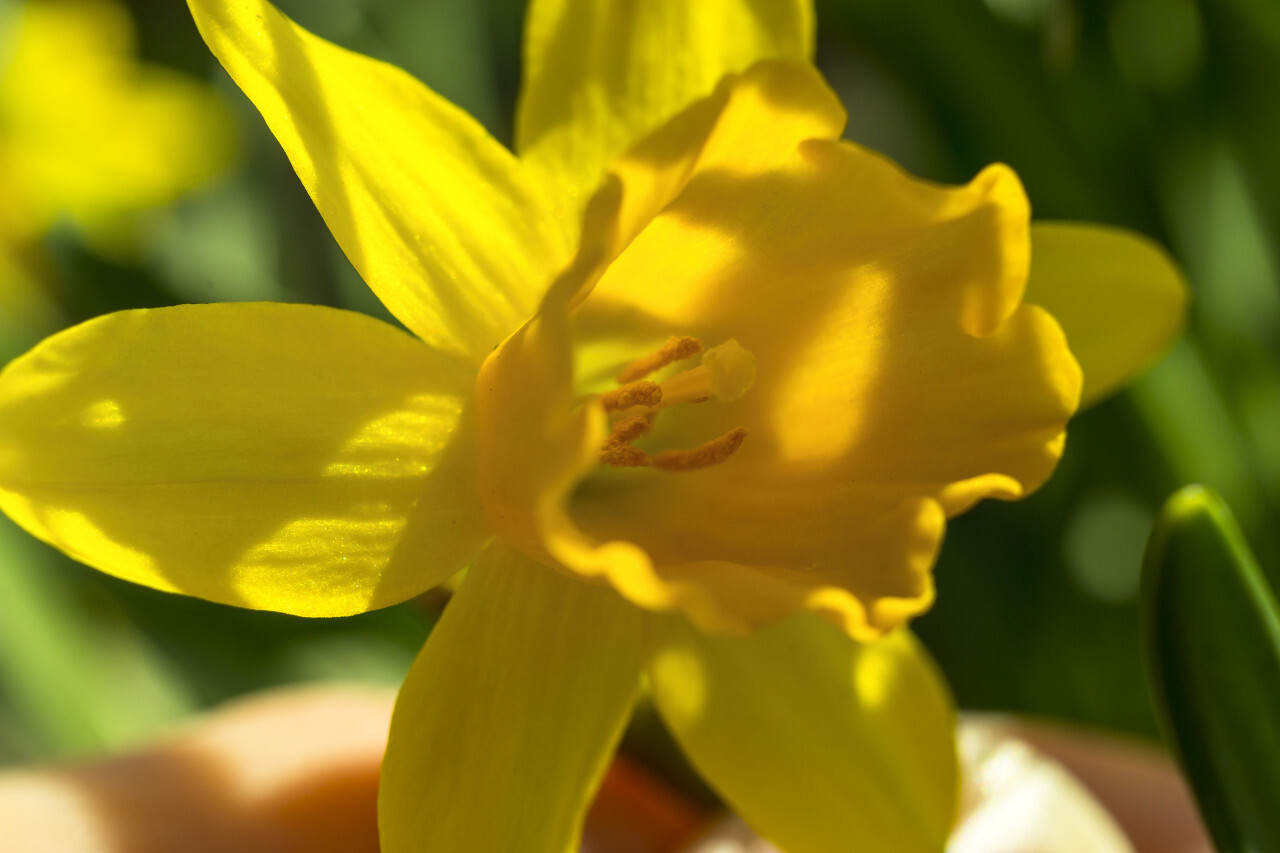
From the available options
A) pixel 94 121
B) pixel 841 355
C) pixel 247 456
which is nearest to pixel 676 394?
pixel 841 355

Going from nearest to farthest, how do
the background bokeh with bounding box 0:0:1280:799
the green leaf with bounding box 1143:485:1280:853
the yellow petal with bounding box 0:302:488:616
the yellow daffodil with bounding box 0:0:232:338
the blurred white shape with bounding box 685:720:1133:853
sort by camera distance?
→ the yellow petal with bounding box 0:302:488:616 → the green leaf with bounding box 1143:485:1280:853 → the blurred white shape with bounding box 685:720:1133:853 → the background bokeh with bounding box 0:0:1280:799 → the yellow daffodil with bounding box 0:0:232:338

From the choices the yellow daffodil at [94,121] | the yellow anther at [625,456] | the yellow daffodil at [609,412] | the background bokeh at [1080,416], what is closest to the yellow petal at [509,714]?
the yellow daffodil at [609,412]

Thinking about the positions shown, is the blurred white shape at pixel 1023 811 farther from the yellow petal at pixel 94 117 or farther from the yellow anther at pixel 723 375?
the yellow petal at pixel 94 117

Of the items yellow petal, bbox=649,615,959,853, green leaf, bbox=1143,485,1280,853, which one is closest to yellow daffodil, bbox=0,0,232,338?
yellow petal, bbox=649,615,959,853

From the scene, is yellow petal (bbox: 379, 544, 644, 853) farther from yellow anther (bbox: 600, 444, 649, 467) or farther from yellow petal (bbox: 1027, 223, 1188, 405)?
yellow petal (bbox: 1027, 223, 1188, 405)

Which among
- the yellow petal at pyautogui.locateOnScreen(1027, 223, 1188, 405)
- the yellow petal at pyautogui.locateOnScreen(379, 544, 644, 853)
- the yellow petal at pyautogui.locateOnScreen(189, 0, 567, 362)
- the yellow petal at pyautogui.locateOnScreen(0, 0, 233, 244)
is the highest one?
the yellow petal at pyautogui.locateOnScreen(189, 0, 567, 362)

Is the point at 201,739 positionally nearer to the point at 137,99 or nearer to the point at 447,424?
the point at 447,424

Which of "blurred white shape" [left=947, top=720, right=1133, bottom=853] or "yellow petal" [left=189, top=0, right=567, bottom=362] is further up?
"yellow petal" [left=189, top=0, right=567, bottom=362]
